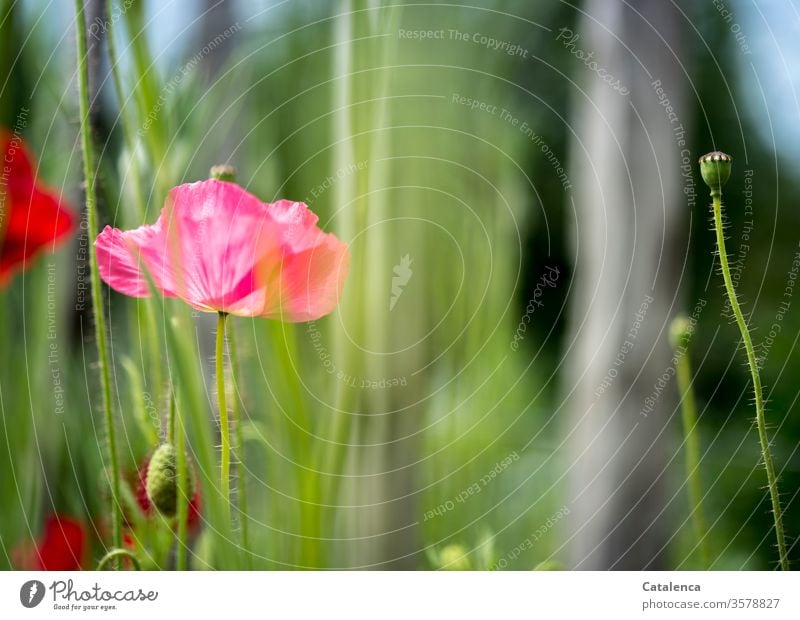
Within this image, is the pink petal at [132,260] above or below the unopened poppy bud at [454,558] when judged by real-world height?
above

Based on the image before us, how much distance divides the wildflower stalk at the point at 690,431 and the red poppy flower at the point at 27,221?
32 cm

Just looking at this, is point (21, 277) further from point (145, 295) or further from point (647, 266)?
point (647, 266)

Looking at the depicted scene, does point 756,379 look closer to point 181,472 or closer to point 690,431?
point 690,431

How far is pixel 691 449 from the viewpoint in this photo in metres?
0.40

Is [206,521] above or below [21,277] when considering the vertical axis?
below

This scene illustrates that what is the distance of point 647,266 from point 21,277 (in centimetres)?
33

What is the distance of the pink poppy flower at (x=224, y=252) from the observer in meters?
0.31

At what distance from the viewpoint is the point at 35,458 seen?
14.6 inches

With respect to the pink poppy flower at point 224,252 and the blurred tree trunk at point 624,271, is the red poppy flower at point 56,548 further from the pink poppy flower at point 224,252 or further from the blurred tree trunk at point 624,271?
the blurred tree trunk at point 624,271

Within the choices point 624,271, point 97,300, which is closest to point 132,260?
point 97,300

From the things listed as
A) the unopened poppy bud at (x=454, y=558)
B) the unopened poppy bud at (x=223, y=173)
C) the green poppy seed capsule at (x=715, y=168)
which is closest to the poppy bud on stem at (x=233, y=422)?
the unopened poppy bud at (x=223, y=173)
